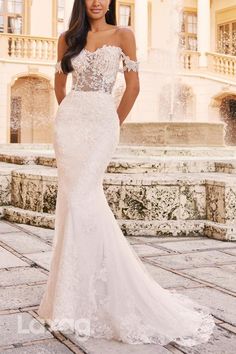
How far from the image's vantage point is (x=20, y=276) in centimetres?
388

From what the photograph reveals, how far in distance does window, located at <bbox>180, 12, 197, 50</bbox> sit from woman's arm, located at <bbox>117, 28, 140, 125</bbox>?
2256 centimetres

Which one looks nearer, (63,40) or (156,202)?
(63,40)

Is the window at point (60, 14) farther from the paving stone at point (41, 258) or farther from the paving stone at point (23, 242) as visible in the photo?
the paving stone at point (41, 258)

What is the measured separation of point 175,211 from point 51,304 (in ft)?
9.05

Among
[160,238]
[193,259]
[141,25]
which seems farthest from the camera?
[141,25]

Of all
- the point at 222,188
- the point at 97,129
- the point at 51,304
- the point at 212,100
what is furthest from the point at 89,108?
the point at 212,100

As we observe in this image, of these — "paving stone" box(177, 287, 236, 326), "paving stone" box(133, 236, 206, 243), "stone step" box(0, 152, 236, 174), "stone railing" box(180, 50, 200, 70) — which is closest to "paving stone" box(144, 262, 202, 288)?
"paving stone" box(177, 287, 236, 326)

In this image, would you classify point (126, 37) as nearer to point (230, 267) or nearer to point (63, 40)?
point (63, 40)

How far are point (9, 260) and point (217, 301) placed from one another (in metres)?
1.72

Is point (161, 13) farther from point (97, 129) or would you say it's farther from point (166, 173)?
point (97, 129)

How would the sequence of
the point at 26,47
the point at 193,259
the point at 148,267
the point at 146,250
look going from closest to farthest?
the point at 148,267
the point at 193,259
the point at 146,250
the point at 26,47

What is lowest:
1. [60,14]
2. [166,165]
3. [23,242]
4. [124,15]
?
[23,242]

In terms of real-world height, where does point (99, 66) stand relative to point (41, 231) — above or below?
above

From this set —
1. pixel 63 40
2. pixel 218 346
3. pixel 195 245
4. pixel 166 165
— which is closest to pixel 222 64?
pixel 166 165
